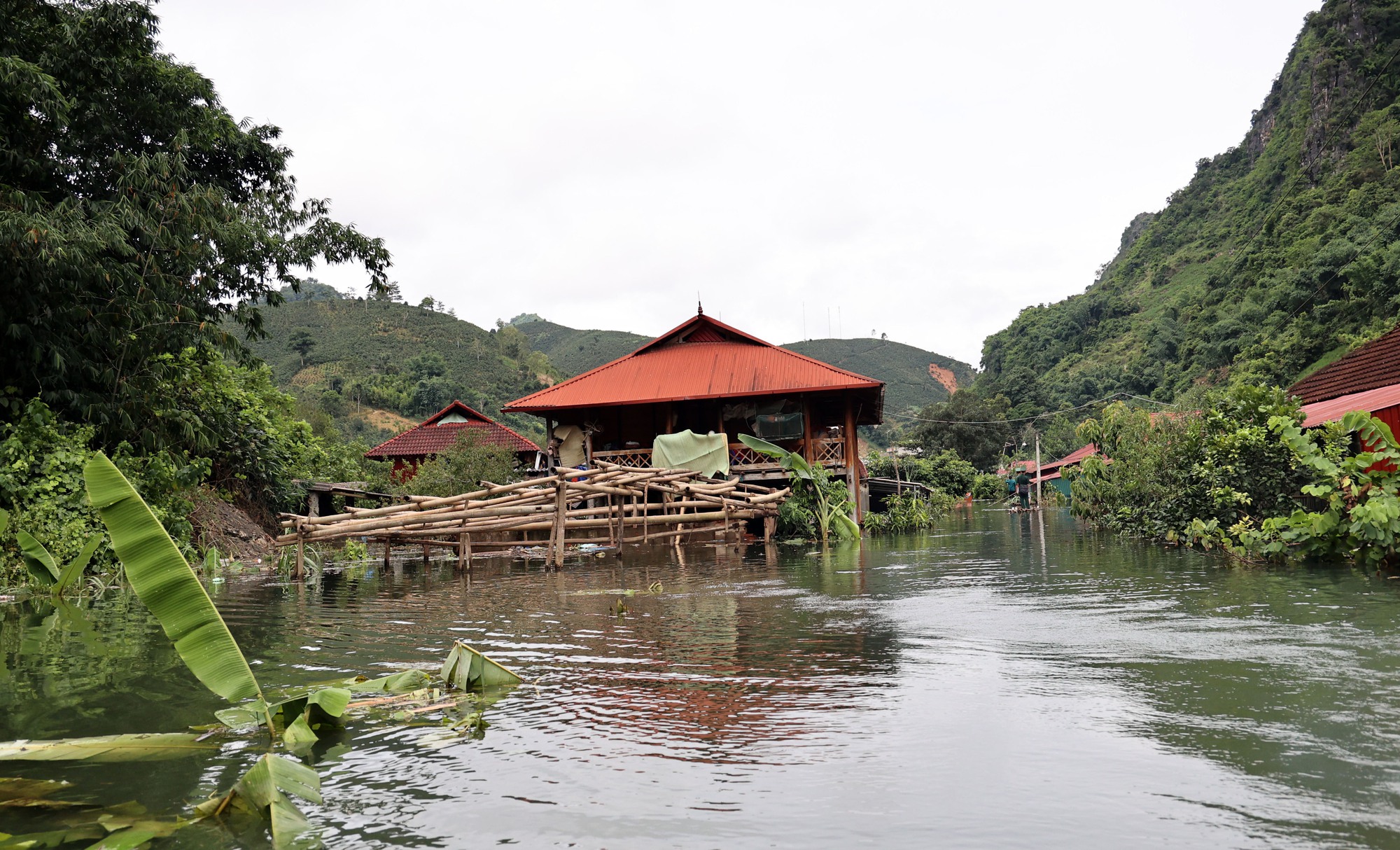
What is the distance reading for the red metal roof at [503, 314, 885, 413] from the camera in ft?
76.4

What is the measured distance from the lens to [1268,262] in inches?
2088

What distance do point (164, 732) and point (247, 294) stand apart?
15494 millimetres

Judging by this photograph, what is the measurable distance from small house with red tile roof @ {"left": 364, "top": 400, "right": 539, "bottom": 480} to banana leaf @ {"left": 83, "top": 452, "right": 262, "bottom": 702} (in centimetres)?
3269

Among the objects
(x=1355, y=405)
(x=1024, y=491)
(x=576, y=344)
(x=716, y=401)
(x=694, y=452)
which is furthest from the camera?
(x=576, y=344)

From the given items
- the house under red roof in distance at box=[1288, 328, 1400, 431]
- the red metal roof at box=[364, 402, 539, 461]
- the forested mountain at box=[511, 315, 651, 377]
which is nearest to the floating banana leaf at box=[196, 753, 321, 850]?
the house under red roof in distance at box=[1288, 328, 1400, 431]

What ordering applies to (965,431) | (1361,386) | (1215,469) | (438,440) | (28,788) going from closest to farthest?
(28,788) → (1215,469) → (1361,386) → (438,440) → (965,431)

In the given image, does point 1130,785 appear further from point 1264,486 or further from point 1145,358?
point 1145,358

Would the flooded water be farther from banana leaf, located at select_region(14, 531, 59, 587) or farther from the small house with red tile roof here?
the small house with red tile roof

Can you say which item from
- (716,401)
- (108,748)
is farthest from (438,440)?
(108,748)

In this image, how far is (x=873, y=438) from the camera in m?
89.5

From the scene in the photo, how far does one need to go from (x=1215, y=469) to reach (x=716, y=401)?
13.6 metres

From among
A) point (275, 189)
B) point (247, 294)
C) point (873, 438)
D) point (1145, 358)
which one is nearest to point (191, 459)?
point (247, 294)

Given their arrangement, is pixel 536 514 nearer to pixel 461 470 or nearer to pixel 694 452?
pixel 694 452

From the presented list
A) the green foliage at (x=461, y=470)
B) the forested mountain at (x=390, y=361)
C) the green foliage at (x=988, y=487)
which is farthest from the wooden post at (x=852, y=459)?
the forested mountain at (x=390, y=361)
